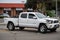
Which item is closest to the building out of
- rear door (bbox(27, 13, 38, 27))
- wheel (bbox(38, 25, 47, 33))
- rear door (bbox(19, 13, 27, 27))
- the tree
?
the tree

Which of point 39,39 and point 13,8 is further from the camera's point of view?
point 13,8

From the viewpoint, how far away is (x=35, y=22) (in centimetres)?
1873

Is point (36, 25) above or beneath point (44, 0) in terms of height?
beneath

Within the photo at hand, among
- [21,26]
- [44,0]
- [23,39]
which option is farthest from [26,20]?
[44,0]

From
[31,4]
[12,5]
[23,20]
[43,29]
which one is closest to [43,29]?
[43,29]

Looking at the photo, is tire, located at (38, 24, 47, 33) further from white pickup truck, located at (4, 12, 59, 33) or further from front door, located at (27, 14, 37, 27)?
front door, located at (27, 14, 37, 27)

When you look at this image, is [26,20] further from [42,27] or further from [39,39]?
[39,39]

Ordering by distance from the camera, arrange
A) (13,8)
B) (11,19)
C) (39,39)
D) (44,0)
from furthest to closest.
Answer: (13,8) → (44,0) → (11,19) → (39,39)

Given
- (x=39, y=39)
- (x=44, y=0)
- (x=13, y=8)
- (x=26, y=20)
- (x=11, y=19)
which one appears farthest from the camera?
(x=13, y=8)

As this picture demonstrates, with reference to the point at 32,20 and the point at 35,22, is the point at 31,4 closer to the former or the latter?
the point at 32,20

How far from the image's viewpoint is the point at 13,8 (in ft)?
182

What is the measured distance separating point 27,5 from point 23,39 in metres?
40.1

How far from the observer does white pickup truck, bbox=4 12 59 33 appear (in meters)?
18.1

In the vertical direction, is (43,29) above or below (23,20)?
below
